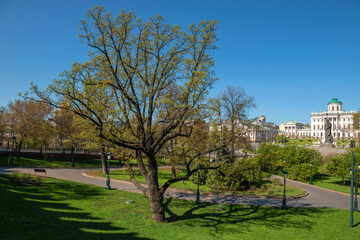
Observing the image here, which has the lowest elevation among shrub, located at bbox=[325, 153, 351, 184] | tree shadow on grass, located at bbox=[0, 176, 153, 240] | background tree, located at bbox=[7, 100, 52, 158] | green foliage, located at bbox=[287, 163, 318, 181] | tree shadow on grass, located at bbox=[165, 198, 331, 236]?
tree shadow on grass, located at bbox=[165, 198, 331, 236]

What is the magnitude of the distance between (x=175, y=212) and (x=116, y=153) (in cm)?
535

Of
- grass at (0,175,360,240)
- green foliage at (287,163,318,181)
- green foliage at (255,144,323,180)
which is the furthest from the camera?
green foliage at (255,144,323,180)

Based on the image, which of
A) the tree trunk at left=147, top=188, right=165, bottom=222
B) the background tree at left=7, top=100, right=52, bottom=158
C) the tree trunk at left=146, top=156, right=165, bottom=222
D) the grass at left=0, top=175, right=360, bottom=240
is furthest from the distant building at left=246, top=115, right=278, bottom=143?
the background tree at left=7, top=100, right=52, bottom=158

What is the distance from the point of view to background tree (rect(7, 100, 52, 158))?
1425 inches

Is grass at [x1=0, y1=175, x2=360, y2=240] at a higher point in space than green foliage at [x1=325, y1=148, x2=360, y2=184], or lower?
lower

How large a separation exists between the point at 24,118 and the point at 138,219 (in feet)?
104

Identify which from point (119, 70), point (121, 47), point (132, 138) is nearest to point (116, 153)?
point (132, 138)

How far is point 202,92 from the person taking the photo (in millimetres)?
12898

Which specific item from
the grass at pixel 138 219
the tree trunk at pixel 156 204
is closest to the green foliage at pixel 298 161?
the grass at pixel 138 219

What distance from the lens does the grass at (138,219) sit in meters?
10.2

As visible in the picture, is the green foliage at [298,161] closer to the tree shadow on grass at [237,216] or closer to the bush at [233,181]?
the bush at [233,181]

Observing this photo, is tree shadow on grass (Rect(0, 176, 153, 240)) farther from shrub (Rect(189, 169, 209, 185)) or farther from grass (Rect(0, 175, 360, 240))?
shrub (Rect(189, 169, 209, 185))

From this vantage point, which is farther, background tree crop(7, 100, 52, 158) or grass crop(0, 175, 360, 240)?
background tree crop(7, 100, 52, 158)

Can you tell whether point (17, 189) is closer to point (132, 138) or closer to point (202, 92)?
point (132, 138)
